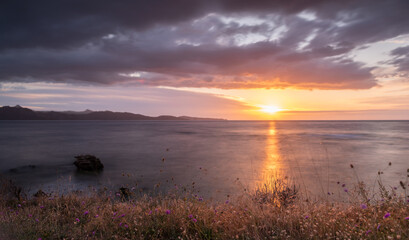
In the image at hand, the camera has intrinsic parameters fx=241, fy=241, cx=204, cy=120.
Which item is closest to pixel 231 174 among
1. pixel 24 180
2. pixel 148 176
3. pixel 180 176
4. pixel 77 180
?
pixel 180 176

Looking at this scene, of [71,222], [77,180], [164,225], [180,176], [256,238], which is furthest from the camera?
[180,176]

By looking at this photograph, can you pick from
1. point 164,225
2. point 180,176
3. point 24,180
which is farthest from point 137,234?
point 24,180

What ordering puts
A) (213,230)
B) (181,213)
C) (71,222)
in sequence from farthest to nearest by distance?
1. (71,222)
2. (181,213)
3. (213,230)

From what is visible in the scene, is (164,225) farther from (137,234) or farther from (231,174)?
(231,174)

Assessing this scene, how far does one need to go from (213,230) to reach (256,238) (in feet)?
2.95

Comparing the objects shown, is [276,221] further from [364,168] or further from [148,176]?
[364,168]

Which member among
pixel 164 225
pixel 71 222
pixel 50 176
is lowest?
pixel 50 176

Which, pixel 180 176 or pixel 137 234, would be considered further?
pixel 180 176

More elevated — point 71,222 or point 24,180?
point 71,222

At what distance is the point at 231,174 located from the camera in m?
→ 21.1

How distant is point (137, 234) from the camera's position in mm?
4820

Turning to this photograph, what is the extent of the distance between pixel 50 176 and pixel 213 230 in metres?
21.6

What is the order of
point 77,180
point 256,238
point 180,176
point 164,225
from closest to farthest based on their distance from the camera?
point 256,238 → point 164,225 → point 77,180 → point 180,176

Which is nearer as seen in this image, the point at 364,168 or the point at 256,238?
the point at 256,238
